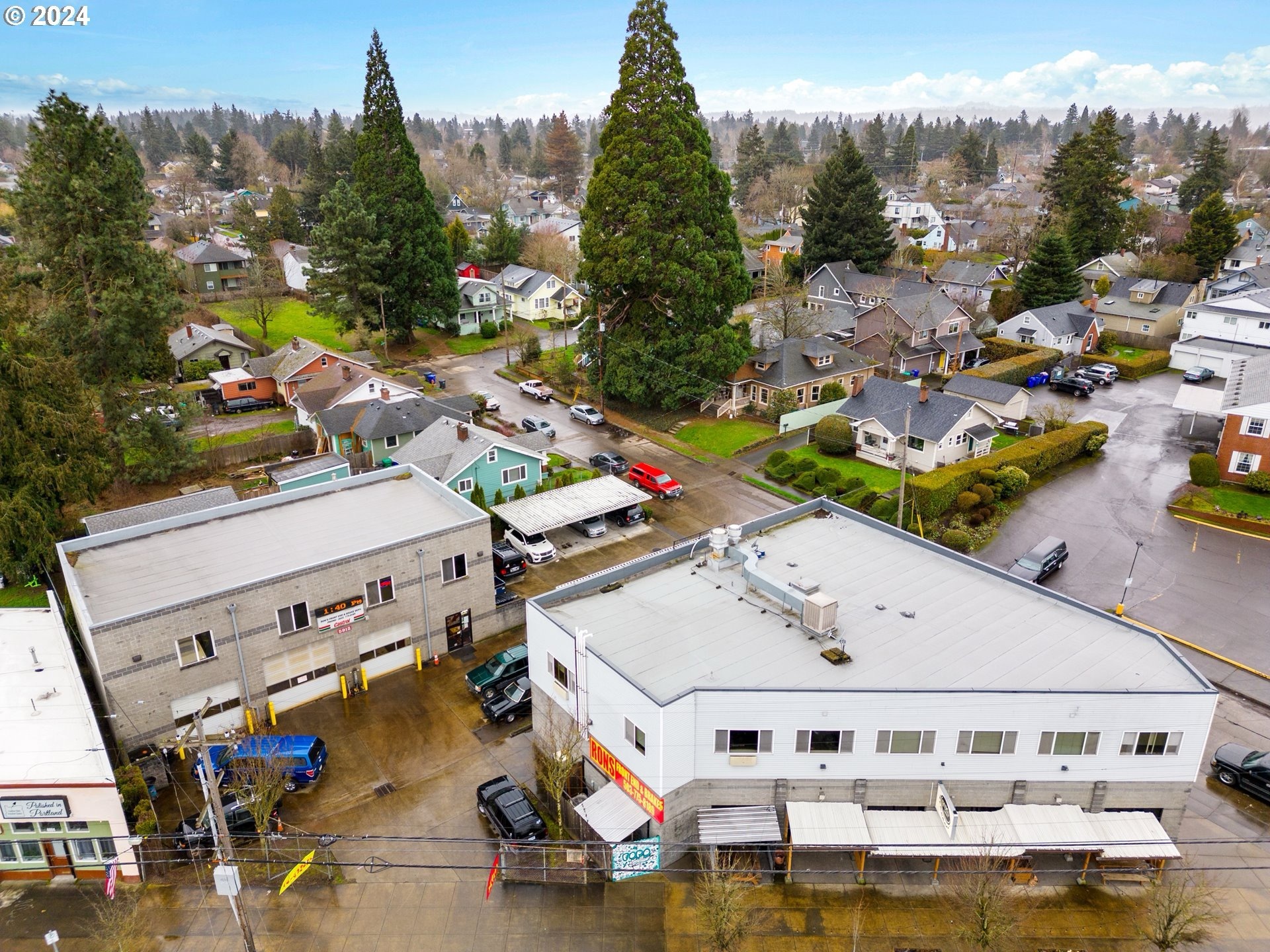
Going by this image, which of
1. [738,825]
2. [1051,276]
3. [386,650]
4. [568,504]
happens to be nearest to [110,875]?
[386,650]

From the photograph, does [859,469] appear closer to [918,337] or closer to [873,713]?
[918,337]

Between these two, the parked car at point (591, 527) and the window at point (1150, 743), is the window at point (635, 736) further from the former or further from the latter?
the parked car at point (591, 527)

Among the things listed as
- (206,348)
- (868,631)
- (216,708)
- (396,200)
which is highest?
(396,200)

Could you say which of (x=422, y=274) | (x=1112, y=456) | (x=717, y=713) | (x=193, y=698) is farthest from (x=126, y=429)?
(x=1112, y=456)

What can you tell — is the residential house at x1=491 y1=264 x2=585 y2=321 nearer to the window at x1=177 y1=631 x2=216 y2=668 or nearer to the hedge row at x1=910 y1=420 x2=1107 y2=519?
the hedge row at x1=910 y1=420 x2=1107 y2=519

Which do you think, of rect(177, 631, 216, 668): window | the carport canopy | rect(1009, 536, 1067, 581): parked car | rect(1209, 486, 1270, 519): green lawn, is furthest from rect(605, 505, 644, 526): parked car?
rect(1209, 486, 1270, 519): green lawn

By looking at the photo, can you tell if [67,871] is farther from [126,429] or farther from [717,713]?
[126,429]
